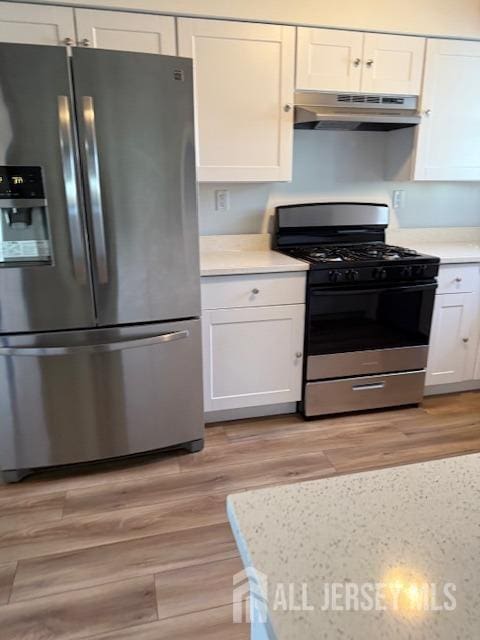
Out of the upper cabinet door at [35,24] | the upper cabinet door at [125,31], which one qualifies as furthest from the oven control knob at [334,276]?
the upper cabinet door at [35,24]

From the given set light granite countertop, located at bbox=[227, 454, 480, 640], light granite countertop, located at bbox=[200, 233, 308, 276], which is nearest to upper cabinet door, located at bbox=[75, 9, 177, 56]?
light granite countertop, located at bbox=[200, 233, 308, 276]

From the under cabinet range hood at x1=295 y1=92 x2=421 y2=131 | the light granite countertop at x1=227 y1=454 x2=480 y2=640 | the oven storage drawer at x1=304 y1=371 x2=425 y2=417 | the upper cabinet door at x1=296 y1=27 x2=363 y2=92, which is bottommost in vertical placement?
the oven storage drawer at x1=304 y1=371 x2=425 y2=417

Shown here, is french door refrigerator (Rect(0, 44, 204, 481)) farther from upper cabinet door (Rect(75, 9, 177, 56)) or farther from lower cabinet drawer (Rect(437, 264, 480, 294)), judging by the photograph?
lower cabinet drawer (Rect(437, 264, 480, 294))

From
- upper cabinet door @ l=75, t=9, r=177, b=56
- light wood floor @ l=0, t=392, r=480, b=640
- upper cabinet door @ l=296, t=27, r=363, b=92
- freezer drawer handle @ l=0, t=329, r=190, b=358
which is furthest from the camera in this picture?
upper cabinet door @ l=296, t=27, r=363, b=92

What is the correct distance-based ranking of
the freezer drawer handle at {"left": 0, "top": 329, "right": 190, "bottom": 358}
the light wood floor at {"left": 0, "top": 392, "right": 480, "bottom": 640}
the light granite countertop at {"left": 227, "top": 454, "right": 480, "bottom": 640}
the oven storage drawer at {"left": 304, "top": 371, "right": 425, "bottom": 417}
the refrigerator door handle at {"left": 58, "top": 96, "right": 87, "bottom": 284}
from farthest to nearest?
the oven storage drawer at {"left": 304, "top": 371, "right": 425, "bottom": 417}
the freezer drawer handle at {"left": 0, "top": 329, "right": 190, "bottom": 358}
the refrigerator door handle at {"left": 58, "top": 96, "right": 87, "bottom": 284}
the light wood floor at {"left": 0, "top": 392, "right": 480, "bottom": 640}
the light granite countertop at {"left": 227, "top": 454, "right": 480, "bottom": 640}

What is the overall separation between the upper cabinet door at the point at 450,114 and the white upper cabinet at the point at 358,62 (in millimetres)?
109

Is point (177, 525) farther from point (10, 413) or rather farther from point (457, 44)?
point (457, 44)

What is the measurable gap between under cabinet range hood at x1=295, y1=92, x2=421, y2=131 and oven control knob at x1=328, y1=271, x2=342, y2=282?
2.61 feet

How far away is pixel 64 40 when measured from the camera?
6.91ft

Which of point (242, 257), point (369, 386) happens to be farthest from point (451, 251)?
point (242, 257)

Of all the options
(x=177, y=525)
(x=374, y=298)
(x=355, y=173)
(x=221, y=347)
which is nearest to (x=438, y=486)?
(x=177, y=525)

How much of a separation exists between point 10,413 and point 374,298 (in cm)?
193

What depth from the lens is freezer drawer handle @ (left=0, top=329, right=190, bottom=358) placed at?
195 cm

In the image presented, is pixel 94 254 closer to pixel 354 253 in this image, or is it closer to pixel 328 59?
pixel 354 253
